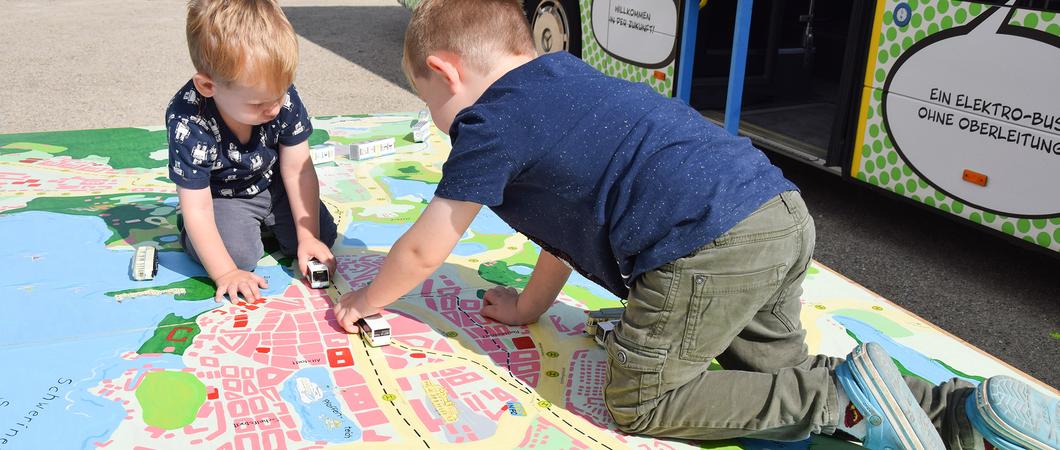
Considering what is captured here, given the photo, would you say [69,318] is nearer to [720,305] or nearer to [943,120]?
[720,305]

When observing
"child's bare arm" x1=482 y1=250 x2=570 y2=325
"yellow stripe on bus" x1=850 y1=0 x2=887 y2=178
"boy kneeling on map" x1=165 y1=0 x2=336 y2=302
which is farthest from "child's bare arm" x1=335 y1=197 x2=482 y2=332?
"yellow stripe on bus" x1=850 y1=0 x2=887 y2=178

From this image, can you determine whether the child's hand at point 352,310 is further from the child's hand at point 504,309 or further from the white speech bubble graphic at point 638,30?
the white speech bubble graphic at point 638,30

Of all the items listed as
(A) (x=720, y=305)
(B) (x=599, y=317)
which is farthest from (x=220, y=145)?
(A) (x=720, y=305)

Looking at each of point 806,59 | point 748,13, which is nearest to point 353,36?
point 806,59

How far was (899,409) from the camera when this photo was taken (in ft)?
5.65

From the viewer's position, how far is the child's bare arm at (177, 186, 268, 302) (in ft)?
7.87

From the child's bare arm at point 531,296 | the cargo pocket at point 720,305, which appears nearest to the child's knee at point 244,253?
the child's bare arm at point 531,296

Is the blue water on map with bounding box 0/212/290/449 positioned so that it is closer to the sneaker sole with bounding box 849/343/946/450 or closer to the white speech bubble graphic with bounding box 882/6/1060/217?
the sneaker sole with bounding box 849/343/946/450

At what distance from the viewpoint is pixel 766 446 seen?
190cm

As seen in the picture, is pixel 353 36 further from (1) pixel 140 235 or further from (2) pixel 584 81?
(2) pixel 584 81

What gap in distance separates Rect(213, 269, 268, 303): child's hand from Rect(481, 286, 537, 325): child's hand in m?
0.65

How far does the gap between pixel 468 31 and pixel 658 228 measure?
57 cm

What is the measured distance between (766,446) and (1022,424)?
19.7 inches

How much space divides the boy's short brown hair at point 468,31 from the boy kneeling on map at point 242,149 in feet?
1.80
